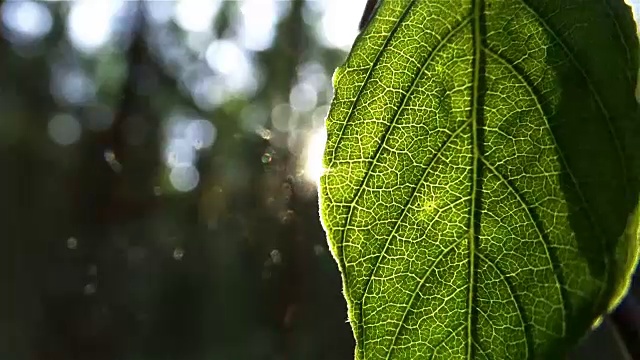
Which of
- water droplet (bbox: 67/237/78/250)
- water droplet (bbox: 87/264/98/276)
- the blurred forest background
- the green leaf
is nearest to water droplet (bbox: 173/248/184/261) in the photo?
the blurred forest background

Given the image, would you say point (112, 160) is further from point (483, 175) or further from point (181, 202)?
point (483, 175)

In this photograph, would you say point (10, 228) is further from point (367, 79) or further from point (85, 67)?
point (367, 79)

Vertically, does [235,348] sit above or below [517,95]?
above

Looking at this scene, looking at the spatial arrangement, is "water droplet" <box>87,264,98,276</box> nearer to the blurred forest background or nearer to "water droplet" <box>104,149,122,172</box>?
the blurred forest background

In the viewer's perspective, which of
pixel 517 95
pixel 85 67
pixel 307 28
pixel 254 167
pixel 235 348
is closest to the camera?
pixel 517 95

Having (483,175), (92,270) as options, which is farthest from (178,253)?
(483,175)

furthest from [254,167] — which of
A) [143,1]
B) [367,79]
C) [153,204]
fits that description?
[367,79]
